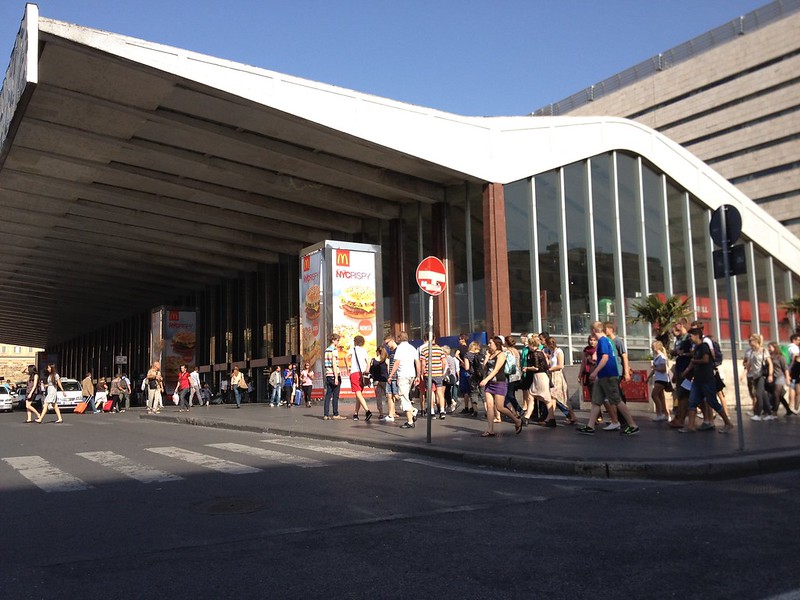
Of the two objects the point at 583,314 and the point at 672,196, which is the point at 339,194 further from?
the point at 672,196

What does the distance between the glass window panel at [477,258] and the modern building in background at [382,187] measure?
7cm


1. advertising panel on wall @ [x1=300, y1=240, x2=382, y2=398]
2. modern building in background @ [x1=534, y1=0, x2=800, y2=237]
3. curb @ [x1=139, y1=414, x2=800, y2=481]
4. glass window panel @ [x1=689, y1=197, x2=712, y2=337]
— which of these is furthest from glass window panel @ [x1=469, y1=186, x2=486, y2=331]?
modern building in background @ [x1=534, y1=0, x2=800, y2=237]

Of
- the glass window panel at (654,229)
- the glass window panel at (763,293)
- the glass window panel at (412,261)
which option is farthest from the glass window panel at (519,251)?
the glass window panel at (763,293)

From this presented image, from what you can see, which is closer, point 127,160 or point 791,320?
point 127,160

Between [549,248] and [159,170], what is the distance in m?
14.5

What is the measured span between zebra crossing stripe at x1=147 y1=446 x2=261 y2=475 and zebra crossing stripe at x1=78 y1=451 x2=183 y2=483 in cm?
57

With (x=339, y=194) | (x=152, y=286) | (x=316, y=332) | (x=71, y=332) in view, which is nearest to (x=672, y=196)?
(x=339, y=194)

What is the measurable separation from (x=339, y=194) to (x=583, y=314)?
34.1 feet

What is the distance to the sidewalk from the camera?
25.9 feet

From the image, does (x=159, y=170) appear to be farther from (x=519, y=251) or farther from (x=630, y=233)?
(x=630, y=233)

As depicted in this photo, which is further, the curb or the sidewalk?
the sidewalk

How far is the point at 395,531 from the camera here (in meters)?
5.36

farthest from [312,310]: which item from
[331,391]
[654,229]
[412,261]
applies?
[654,229]

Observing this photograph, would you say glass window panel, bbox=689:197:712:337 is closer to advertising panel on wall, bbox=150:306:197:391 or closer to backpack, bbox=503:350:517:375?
backpack, bbox=503:350:517:375
